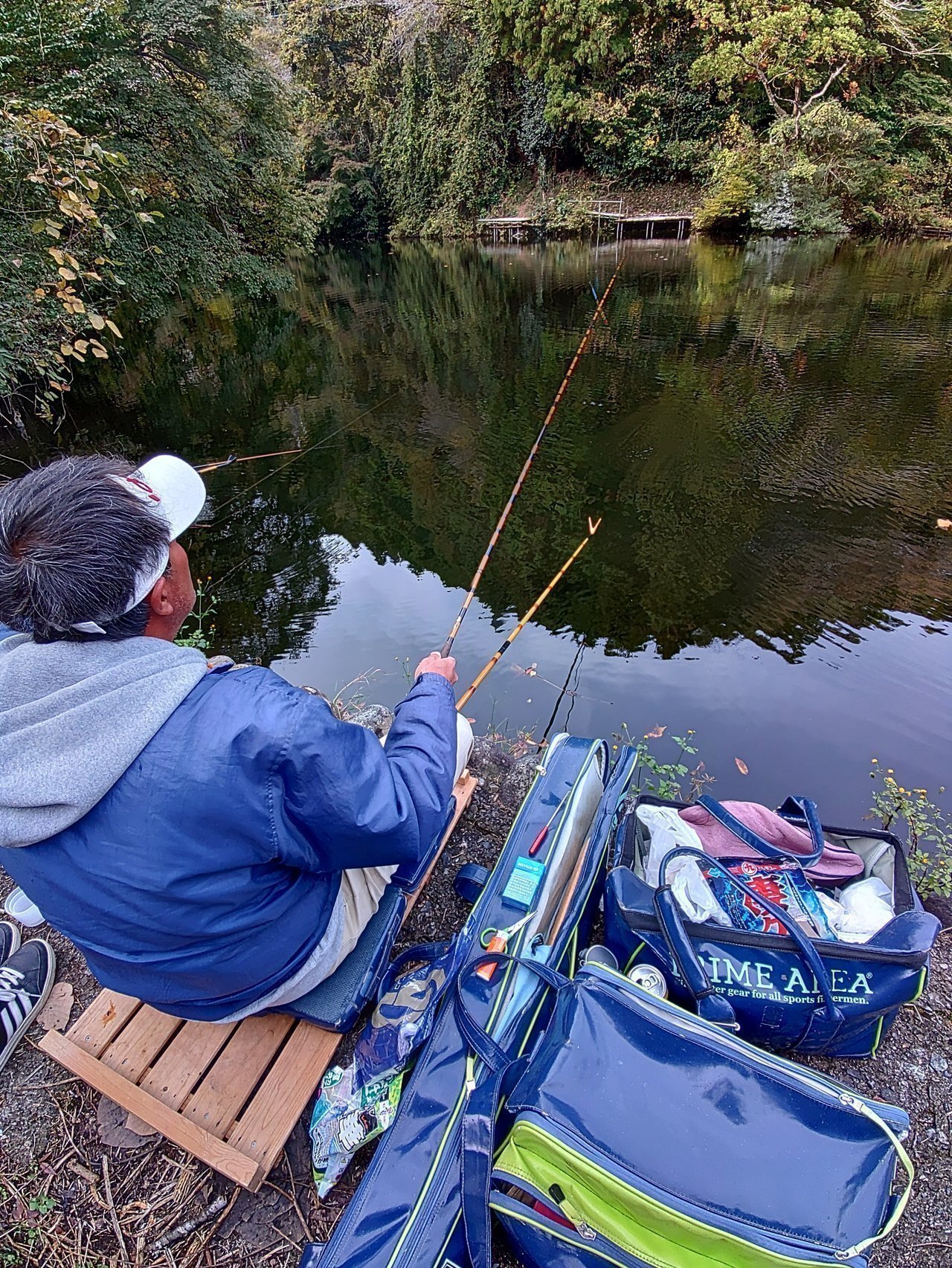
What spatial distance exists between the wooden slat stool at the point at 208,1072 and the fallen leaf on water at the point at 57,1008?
258 mm

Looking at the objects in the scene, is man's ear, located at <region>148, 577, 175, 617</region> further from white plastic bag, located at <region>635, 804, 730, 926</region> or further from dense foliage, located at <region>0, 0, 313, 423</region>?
dense foliage, located at <region>0, 0, 313, 423</region>

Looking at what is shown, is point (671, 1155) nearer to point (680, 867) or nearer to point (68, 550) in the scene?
point (680, 867)

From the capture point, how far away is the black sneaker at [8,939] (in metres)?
2.28

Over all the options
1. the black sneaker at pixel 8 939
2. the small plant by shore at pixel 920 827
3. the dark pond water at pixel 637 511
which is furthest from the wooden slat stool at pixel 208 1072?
the dark pond water at pixel 637 511

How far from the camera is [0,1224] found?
1.69m

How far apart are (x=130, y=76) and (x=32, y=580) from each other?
14686 millimetres

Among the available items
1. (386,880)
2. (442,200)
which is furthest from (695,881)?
(442,200)

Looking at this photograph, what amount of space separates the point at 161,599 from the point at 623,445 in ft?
23.3

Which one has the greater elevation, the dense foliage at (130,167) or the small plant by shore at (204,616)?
the dense foliage at (130,167)

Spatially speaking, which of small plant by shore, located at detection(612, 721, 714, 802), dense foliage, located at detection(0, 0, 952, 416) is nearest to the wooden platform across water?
dense foliage, located at detection(0, 0, 952, 416)

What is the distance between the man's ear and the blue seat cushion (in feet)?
3.82

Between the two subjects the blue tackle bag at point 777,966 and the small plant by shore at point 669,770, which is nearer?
the blue tackle bag at point 777,966

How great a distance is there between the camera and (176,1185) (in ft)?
5.65

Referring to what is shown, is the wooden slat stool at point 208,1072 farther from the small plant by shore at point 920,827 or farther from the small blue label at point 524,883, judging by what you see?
the small plant by shore at point 920,827
